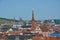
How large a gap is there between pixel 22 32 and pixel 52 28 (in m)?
0.71

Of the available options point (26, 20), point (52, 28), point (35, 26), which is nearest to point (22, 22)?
point (26, 20)

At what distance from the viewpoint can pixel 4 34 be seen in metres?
3.37

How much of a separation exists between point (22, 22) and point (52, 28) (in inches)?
28.2

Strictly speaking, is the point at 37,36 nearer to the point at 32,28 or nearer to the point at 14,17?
the point at 32,28

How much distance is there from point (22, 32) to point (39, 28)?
407mm

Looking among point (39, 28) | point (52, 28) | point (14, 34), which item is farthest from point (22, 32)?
point (52, 28)

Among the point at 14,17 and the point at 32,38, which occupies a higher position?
the point at 14,17

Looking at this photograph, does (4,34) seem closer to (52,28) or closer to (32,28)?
(32,28)

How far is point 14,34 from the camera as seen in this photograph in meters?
3.40

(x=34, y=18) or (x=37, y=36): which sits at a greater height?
(x=34, y=18)

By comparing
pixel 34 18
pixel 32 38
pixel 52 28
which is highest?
pixel 34 18

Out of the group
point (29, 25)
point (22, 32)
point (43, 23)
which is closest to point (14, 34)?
point (22, 32)

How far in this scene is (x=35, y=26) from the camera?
11.1ft

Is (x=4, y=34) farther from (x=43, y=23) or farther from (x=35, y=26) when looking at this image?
(x=43, y=23)
